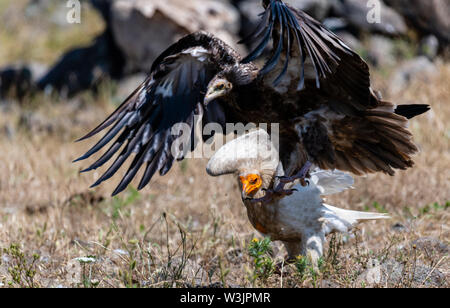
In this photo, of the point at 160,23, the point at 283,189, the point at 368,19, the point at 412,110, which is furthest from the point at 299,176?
the point at 368,19

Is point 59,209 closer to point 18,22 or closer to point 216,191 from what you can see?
point 216,191

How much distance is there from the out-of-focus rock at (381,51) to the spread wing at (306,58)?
5678 mm

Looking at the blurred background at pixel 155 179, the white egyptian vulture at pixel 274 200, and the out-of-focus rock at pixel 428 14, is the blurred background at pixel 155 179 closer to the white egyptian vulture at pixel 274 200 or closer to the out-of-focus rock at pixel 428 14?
the out-of-focus rock at pixel 428 14

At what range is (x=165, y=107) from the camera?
12.3 feet

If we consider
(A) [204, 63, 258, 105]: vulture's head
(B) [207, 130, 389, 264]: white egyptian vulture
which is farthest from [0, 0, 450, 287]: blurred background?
(A) [204, 63, 258, 105]: vulture's head

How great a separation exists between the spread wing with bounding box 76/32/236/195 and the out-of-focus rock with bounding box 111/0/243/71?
4.63 meters

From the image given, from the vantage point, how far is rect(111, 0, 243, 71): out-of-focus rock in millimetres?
8469

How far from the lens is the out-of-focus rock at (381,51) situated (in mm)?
8602

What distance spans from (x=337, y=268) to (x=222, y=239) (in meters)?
1.08

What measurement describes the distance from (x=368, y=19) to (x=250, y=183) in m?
6.39

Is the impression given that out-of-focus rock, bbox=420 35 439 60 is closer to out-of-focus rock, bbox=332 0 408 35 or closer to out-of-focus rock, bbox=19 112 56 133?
out-of-focus rock, bbox=332 0 408 35

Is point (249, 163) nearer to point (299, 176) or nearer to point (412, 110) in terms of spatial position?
point (299, 176)

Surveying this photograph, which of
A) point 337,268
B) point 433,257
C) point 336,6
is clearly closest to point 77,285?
point 337,268
